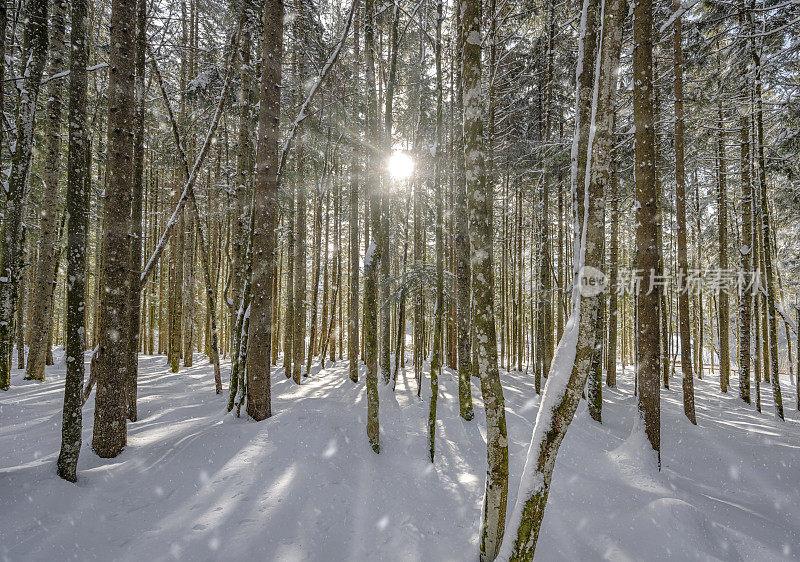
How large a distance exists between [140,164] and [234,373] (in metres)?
3.94

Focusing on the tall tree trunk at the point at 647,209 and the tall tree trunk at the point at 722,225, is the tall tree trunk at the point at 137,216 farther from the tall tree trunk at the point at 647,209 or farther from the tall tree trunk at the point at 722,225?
the tall tree trunk at the point at 722,225

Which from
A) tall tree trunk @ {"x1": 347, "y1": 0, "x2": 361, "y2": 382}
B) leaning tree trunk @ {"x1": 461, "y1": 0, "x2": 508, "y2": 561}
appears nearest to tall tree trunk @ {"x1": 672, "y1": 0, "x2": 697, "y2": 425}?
leaning tree trunk @ {"x1": 461, "y1": 0, "x2": 508, "y2": 561}

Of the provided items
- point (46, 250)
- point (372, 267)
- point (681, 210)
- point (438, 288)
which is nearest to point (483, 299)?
point (372, 267)

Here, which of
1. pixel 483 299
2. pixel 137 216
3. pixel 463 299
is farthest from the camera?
pixel 463 299

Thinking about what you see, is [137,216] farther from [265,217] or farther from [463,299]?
[463,299]

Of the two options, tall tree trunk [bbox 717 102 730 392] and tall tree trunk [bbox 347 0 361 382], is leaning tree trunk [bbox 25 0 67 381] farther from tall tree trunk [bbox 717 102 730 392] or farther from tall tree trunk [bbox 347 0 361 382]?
tall tree trunk [bbox 717 102 730 392]

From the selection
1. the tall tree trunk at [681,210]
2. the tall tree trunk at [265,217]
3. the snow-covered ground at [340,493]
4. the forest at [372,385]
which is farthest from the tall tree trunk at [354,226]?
the tall tree trunk at [681,210]

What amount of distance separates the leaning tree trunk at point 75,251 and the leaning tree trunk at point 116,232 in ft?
1.03

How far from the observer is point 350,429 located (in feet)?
19.4

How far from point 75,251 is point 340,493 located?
4.03 metres

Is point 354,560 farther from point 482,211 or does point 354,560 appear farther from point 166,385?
point 166,385

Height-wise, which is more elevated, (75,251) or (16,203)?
(16,203)

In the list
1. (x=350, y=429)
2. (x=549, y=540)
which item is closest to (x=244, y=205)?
(x=350, y=429)

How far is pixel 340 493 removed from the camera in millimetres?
4145
